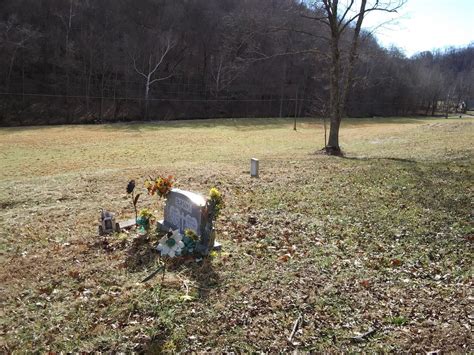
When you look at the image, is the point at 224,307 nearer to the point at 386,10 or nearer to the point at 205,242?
the point at 205,242

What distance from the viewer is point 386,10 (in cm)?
1521

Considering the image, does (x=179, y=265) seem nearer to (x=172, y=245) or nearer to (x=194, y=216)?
(x=172, y=245)

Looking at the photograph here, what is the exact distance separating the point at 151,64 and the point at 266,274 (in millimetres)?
45740

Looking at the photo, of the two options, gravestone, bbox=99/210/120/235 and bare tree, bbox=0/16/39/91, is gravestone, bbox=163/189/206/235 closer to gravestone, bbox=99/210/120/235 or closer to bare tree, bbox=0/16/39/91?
gravestone, bbox=99/210/120/235

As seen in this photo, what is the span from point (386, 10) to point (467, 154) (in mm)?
6488

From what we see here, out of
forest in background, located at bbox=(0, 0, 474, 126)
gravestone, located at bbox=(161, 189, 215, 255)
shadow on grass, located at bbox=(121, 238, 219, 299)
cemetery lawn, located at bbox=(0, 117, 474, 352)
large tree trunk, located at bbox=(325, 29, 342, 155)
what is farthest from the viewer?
forest in background, located at bbox=(0, 0, 474, 126)

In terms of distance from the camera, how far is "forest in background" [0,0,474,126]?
40.1 meters

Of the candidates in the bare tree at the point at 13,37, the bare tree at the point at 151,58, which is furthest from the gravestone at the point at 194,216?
the bare tree at the point at 151,58

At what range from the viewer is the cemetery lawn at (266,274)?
4027 millimetres

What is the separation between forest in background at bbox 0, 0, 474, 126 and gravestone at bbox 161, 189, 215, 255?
27775 mm

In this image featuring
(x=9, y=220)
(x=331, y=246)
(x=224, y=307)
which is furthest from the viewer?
(x=9, y=220)

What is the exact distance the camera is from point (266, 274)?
5.22 m

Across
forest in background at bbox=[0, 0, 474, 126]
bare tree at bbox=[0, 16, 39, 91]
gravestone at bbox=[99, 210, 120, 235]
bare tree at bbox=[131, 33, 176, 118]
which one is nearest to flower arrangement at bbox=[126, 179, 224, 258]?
gravestone at bbox=[99, 210, 120, 235]

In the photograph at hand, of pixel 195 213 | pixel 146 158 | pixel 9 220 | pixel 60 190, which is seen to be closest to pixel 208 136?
pixel 146 158
